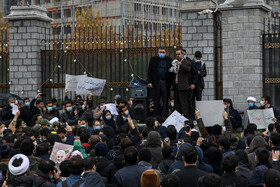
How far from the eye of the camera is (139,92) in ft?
50.6

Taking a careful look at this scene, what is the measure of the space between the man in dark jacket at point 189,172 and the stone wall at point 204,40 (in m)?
11.2

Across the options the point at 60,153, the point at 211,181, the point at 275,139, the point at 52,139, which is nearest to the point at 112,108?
the point at 52,139

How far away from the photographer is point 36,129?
1173 cm

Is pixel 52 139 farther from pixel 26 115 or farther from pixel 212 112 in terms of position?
pixel 26 115

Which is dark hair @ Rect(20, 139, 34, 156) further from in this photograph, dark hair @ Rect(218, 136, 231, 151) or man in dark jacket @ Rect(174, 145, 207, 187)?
dark hair @ Rect(218, 136, 231, 151)

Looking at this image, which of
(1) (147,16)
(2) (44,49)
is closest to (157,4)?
(1) (147,16)

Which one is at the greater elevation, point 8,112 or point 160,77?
point 160,77

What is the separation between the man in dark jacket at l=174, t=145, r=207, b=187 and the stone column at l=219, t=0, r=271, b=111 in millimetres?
10713

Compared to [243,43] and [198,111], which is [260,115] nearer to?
[198,111]

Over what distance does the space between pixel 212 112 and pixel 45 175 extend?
625 centimetres

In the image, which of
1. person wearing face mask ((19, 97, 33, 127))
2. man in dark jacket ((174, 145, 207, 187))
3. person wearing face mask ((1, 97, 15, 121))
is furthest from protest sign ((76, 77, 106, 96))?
man in dark jacket ((174, 145, 207, 187))

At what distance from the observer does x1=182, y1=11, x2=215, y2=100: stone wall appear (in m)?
17.7

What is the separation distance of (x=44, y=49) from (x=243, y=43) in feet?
24.9

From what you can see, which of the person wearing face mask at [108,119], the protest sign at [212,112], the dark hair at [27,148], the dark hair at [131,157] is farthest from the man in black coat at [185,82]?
the dark hair at [131,157]
